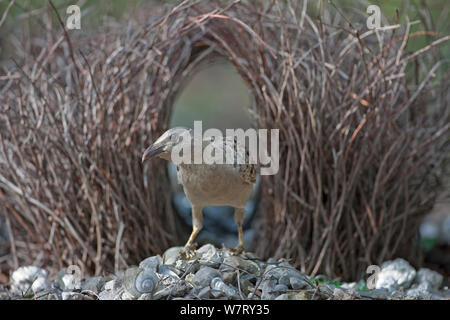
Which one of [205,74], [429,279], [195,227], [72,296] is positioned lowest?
[429,279]

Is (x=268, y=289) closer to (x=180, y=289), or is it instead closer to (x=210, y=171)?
(x=180, y=289)

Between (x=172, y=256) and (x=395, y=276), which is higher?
(x=172, y=256)

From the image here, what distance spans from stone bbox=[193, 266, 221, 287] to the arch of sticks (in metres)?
0.57

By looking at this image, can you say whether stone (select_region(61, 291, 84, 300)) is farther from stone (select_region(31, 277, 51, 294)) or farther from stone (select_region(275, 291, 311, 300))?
stone (select_region(275, 291, 311, 300))

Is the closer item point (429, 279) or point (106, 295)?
point (106, 295)

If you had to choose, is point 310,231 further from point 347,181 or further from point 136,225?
point 136,225

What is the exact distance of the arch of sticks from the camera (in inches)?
74.1

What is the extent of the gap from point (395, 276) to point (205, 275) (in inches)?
35.5

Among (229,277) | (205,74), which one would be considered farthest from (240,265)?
(205,74)

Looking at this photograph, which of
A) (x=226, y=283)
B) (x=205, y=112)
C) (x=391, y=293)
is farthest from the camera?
(x=205, y=112)

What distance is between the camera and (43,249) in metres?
2.00

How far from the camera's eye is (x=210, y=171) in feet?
4.50

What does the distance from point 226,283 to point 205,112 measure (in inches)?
133

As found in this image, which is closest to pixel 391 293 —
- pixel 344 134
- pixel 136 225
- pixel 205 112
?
pixel 344 134
